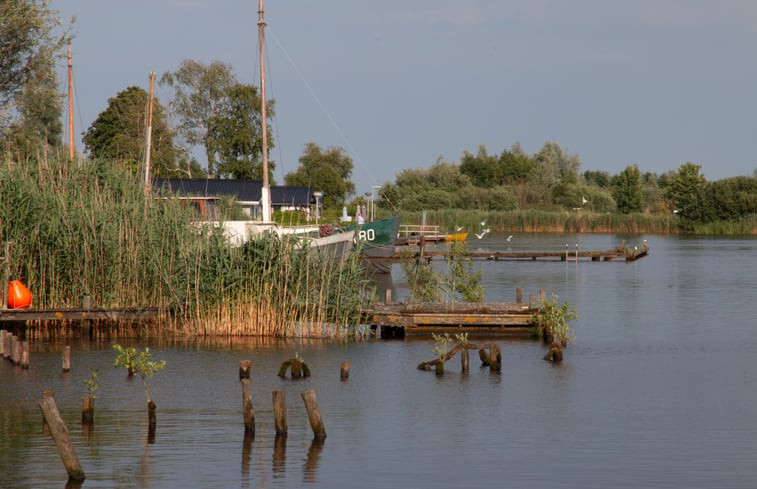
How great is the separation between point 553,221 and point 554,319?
7640 centimetres

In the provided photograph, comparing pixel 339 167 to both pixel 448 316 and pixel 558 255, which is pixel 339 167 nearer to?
pixel 558 255

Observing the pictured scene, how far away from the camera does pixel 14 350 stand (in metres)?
22.2

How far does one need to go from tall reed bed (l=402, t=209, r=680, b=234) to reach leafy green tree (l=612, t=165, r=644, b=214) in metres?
21.3

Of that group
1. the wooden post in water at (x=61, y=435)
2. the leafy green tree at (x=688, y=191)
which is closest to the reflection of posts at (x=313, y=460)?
the wooden post in water at (x=61, y=435)

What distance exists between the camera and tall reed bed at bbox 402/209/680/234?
313 feet

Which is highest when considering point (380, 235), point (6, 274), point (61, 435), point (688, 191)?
point (688, 191)

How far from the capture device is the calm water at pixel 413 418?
14.8m

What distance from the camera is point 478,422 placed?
713 inches

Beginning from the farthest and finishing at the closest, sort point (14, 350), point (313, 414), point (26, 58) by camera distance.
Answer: point (26, 58), point (14, 350), point (313, 414)

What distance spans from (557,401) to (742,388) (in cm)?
421

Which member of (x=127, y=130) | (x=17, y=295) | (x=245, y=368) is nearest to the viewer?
(x=245, y=368)

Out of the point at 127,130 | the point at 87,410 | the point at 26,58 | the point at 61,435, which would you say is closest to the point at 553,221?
the point at 127,130

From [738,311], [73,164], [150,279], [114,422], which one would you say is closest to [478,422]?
[114,422]

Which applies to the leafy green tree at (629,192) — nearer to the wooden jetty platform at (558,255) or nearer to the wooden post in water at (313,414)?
the wooden jetty platform at (558,255)
